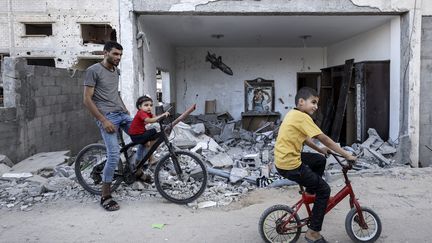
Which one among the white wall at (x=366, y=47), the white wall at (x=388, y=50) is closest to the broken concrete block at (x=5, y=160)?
the white wall at (x=388, y=50)

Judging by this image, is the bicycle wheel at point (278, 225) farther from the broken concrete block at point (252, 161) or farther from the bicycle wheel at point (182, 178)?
the broken concrete block at point (252, 161)

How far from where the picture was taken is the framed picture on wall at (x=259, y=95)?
1500cm

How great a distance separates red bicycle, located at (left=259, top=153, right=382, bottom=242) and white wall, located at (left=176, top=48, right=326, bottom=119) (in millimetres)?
11600

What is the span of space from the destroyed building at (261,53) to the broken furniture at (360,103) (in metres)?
0.02

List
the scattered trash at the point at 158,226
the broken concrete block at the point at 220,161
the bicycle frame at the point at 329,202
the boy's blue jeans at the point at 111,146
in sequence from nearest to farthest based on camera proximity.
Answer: the bicycle frame at the point at 329,202, the scattered trash at the point at 158,226, the boy's blue jeans at the point at 111,146, the broken concrete block at the point at 220,161

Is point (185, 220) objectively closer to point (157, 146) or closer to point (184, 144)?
point (157, 146)

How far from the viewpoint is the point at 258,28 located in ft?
34.3

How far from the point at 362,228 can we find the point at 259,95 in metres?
11.7

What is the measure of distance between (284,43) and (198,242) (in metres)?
Result: 11.2

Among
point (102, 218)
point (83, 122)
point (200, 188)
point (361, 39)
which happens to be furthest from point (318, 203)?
point (361, 39)

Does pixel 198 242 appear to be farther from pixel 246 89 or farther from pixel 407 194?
pixel 246 89

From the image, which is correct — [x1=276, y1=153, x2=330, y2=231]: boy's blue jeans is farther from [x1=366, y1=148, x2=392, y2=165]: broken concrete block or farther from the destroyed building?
the destroyed building

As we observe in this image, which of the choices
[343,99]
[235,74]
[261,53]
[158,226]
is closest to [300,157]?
[158,226]

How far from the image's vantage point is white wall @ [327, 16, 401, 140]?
8227 millimetres
